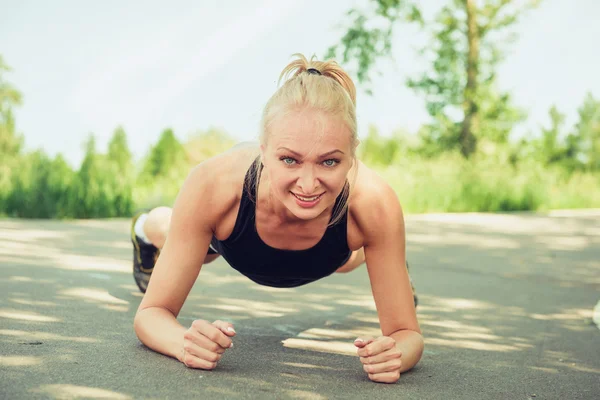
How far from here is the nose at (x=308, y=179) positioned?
263 cm

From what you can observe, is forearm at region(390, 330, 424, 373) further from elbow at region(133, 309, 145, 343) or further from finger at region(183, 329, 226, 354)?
elbow at region(133, 309, 145, 343)

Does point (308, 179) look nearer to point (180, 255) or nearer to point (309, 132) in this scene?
point (309, 132)

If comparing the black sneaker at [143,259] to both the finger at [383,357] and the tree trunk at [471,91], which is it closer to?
the finger at [383,357]

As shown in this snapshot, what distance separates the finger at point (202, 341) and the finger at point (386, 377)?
0.57 meters

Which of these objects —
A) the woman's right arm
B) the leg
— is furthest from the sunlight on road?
the leg

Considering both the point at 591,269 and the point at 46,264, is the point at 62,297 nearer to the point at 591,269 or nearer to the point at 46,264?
the point at 46,264

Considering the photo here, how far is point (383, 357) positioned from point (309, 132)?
87 centimetres

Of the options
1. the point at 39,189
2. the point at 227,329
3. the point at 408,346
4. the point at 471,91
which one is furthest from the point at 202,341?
the point at 471,91

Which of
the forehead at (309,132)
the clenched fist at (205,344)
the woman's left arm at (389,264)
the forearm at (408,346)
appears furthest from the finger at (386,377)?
the forehead at (309,132)

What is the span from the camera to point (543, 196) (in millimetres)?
16047

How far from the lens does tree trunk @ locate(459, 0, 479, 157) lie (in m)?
20.5

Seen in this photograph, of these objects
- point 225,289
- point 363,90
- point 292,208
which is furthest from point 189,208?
point 363,90

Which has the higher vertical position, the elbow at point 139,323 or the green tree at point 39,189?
the green tree at point 39,189

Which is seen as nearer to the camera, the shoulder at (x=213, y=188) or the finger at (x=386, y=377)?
the finger at (x=386, y=377)
